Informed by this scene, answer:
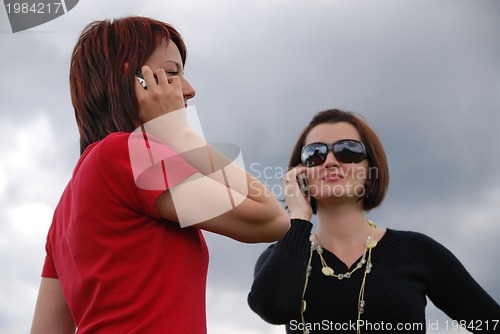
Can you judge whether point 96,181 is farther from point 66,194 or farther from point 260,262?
point 260,262

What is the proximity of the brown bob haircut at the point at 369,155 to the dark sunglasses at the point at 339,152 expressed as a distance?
→ 0.39ft

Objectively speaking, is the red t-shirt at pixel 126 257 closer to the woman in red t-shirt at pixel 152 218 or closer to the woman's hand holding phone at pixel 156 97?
the woman in red t-shirt at pixel 152 218

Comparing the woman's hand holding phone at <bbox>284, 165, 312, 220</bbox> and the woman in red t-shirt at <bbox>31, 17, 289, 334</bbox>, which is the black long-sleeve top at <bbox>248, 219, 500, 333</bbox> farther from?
the woman in red t-shirt at <bbox>31, 17, 289, 334</bbox>

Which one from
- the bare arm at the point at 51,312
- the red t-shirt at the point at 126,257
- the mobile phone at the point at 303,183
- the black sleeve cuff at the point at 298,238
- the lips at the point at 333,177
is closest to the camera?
the red t-shirt at the point at 126,257

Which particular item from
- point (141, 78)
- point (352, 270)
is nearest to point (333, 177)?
point (352, 270)

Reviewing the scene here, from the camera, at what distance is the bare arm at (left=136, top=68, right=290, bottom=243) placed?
195cm

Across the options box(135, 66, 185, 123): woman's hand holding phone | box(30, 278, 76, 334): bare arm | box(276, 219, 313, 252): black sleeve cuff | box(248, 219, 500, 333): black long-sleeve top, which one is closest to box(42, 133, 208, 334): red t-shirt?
box(135, 66, 185, 123): woman's hand holding phone

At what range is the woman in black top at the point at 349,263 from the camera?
4.02m

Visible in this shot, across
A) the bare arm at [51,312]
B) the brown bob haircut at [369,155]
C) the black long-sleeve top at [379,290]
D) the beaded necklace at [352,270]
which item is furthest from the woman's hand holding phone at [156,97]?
the brown bob haircut at [369,155]

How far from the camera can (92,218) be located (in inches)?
79.8

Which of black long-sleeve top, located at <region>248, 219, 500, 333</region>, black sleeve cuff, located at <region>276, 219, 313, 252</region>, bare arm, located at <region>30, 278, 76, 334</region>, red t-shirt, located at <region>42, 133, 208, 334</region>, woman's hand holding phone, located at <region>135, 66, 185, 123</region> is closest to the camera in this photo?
red t-shirt, located at <region>42, 133, 208, 334</region>

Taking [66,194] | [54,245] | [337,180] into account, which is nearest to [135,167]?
[66,194]

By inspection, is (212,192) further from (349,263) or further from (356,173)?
(356,173)

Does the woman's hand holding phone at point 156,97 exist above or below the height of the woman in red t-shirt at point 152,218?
above
